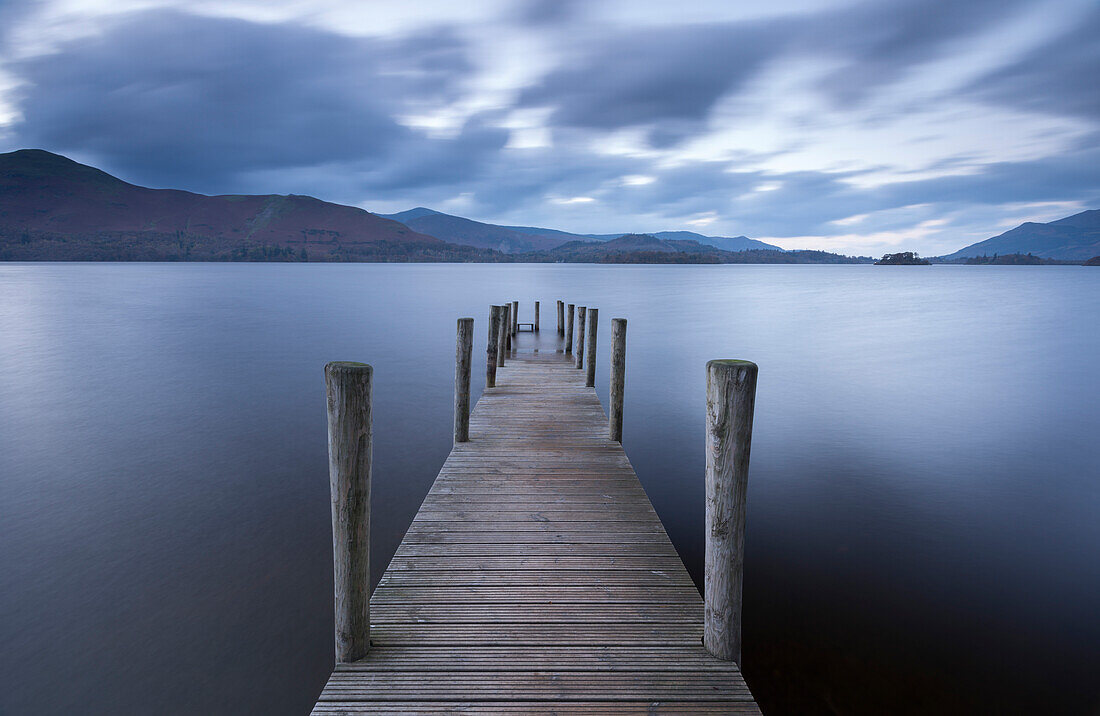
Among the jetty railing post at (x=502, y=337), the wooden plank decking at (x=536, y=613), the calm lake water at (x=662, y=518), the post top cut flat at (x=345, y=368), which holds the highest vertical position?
the post top cut flat at (x=345, y=368)

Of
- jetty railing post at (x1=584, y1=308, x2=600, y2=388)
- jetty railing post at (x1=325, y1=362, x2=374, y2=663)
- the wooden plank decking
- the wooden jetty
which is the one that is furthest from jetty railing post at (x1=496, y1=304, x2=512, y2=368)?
jetty railing post at (x1=325, y1=362, x2=374, y2=663)

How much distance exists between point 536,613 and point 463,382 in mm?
4691

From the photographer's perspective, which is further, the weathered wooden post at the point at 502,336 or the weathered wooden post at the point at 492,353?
the weathered wooden post at the point at 502,336

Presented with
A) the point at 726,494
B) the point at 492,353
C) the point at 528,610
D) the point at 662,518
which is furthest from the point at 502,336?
the point at 726,494

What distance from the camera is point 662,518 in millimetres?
8164

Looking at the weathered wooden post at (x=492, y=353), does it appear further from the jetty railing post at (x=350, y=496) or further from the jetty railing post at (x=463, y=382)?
the jetty railing post at (x=350, y=496)

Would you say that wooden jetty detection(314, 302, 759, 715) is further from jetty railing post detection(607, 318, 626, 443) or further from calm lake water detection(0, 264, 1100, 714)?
jetty railing post detection(607, 318, 626, 443)

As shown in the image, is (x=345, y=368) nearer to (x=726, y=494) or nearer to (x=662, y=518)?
(x=726, y=494)

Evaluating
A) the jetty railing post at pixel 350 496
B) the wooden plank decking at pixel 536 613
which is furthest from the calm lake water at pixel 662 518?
the jetty railing post at pixel 350 496

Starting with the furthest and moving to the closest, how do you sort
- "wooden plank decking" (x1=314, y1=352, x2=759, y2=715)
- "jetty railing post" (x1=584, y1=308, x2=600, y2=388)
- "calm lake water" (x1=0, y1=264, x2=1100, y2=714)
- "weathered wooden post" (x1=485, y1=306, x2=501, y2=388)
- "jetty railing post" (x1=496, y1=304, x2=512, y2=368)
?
"jetty railing post" (x1=496, y1=304, x2=512, y2=368) < "jetty railing post" (x1=584, y1=308, x2=600, y2=388) < "weathered wooden post" (x1=485, y1=306, x2=501, y2=388) < "calm lake water" (x1=0, y1=264, x2=1100, y2=714) < "wooden plank decking" (x1=314, y1=352, x2=759, y2=715)

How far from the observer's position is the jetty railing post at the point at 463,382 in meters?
8.12

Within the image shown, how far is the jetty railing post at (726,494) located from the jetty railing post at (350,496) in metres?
2.04

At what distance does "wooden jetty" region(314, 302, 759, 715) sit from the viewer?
3227mm

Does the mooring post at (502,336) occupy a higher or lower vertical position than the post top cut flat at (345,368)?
lower
